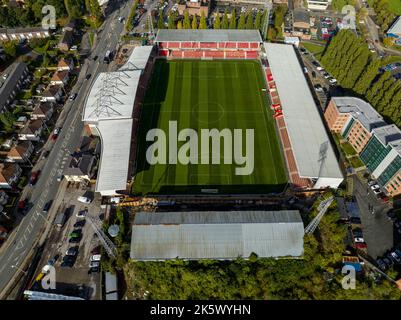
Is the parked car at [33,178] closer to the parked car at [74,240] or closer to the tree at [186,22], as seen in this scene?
the parked car at [74,240]

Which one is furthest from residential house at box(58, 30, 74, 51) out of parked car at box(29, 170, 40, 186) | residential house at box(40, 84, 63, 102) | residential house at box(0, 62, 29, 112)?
parked car at box(29, 170, 40, 186)

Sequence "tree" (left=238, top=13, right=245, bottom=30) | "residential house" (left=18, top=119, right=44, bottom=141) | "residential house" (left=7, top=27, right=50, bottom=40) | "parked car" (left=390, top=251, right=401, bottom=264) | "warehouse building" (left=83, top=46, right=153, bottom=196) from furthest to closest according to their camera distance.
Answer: "tree" (left=238, top=13, right=245, bottom=30) < "residential house" (left=7, top=27, right=50, bottom=40) < "residential house" (left=18, top=119, right=44, bottom=141) < "warehouse building" (left=83, top=46, right=153, bottom=196) < "parked car" (left=390, top=251, right=401, bottom=264)

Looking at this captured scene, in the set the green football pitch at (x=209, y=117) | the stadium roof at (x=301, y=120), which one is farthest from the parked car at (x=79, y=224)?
the stadium roof at (x=301, y=120)

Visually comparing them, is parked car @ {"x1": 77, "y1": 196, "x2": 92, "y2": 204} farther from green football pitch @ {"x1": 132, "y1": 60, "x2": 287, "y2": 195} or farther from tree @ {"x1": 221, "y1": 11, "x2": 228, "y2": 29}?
tree @ {"x1": 221, "y1": 11, "x2": 228, "y2": 29}

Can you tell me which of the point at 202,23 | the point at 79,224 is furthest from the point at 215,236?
the point at 202,23

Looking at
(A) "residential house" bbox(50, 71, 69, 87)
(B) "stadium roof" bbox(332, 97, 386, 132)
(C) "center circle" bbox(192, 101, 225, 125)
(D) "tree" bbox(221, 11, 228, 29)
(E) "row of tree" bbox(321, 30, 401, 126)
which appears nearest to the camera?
(B) "stadium roof" bbox(332, 97, 386, 132)

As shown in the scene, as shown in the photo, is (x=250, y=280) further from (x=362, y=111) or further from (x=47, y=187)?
(x=362, y=111)
